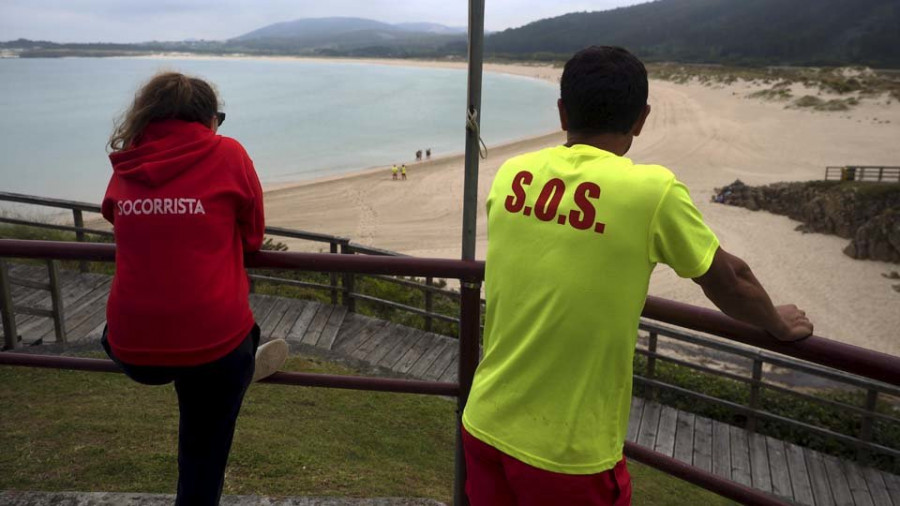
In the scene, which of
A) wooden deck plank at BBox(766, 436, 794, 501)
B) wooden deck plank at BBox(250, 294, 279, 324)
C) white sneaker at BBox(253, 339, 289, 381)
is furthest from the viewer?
wooden deck plank at BBox(250, 294, 279, 324)

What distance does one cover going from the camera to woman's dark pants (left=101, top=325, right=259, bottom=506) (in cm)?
204

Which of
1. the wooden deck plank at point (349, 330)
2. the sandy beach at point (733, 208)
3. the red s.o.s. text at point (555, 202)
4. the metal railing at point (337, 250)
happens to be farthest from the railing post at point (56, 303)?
the sandy beach at point (733, 208)

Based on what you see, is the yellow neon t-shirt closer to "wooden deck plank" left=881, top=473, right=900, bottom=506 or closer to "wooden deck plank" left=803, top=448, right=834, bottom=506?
"wooden deck plank" left=803, top=448, right=834, bottom=506

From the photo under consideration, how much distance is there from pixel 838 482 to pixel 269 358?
567 centimetres

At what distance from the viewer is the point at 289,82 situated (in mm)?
129000

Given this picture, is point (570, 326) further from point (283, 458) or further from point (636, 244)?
point (283, 458)

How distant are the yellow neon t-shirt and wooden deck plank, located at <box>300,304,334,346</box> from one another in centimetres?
645

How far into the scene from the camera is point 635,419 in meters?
7.18

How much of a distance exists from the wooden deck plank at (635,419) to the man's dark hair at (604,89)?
5.68 meters

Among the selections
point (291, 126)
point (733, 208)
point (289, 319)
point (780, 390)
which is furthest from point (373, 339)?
point (291, 126)

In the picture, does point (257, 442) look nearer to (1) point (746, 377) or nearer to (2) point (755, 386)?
(2) point (755, 386)

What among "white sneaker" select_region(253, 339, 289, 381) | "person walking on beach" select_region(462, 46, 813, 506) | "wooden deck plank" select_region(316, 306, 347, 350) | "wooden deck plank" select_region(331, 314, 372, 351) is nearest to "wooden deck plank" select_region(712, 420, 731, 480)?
"wooden deck plank" select_region(331, 314, 372, 351)

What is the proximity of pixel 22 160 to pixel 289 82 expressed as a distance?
8649 cm

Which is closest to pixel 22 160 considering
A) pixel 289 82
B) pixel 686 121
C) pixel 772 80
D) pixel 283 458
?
pixel 686 121
